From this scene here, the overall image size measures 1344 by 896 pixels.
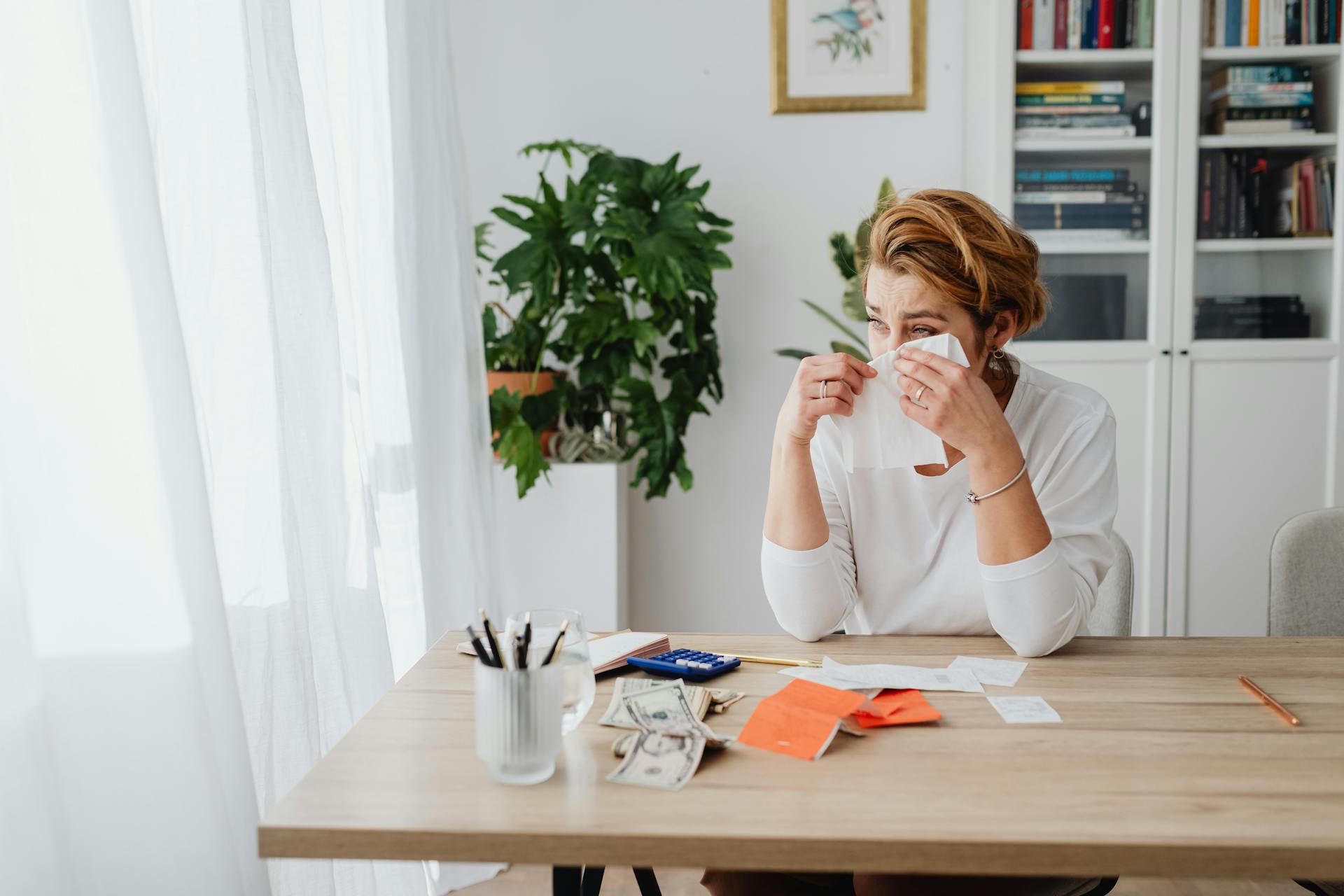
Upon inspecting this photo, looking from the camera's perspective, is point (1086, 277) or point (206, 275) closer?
point (206, 275)

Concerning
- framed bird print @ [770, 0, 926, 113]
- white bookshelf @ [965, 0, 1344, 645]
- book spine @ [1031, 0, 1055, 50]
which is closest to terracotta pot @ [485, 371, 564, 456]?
framed bird print @ [770, 0, 926, 113]

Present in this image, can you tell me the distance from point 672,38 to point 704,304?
A: 866 mm

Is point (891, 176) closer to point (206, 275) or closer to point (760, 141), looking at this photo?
point (760, 141)

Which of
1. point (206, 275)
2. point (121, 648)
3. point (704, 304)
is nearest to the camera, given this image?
point (121, 648)

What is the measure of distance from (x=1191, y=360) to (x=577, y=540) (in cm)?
180

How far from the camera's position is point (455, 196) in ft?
7.66

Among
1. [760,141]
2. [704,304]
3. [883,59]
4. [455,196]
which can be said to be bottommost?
[704,304]

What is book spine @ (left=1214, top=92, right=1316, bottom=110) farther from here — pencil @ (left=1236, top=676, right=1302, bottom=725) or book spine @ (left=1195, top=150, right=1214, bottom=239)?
pencil @ (left=1236, top=676, right=1302, bottom=725)

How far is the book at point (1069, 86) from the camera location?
8.95ft

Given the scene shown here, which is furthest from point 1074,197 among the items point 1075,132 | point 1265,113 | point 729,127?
point 729,127

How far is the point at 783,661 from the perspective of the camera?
124cm

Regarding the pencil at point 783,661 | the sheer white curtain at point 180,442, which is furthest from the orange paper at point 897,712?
the sheer white curtain at point 180,442

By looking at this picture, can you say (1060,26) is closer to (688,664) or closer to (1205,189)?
(1205,189)

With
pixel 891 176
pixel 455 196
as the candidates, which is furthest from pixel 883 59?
pixel 455 196
